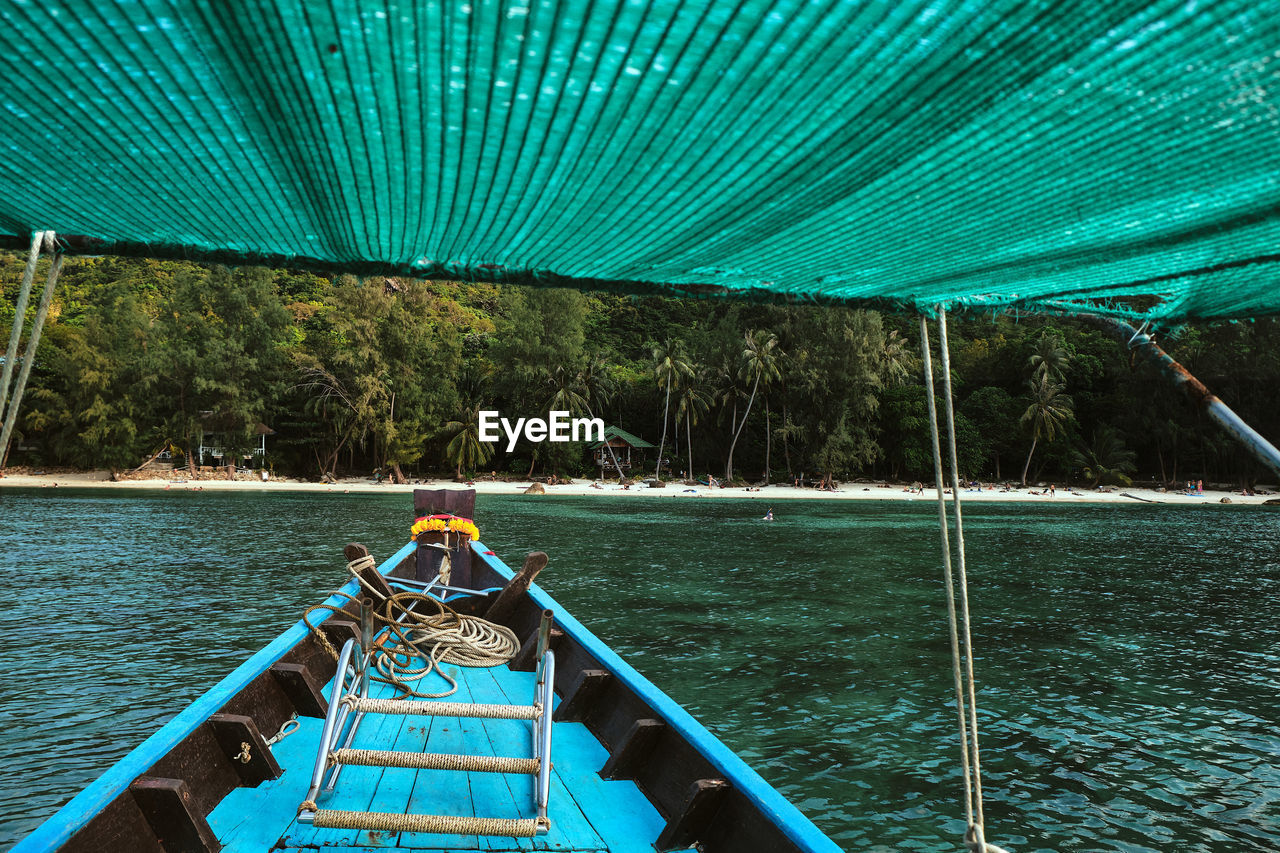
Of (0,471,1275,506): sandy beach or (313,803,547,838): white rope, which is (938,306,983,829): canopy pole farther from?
(0,471,1275,506): sandy beach

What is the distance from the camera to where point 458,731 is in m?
3.85

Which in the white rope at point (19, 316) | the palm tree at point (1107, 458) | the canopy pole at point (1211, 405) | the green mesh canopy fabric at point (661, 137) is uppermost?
the green mesh canopy fabric at point (661, 137)

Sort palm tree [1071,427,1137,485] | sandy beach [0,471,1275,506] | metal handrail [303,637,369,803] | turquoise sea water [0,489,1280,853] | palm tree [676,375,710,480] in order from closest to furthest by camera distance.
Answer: metal handrail [303,637,369,803]
turquoise sea water [0,489,1280,853]
sandy beach [0,471,1275,506]
palm tree [1071,427,1137,485]
palm tree [676,375,710,480]

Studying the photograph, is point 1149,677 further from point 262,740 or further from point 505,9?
point 505,9

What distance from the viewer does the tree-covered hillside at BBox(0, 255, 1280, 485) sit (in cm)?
4106

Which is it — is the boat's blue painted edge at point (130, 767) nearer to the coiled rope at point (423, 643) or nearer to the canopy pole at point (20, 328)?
the coiled rope at point (423, 643)

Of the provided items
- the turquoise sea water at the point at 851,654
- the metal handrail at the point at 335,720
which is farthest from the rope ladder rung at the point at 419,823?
the turquoise sea water at the point at 851,654

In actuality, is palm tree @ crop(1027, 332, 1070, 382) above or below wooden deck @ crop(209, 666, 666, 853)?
above

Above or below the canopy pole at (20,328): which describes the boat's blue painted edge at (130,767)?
below

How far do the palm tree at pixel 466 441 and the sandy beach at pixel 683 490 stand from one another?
149 centimetres

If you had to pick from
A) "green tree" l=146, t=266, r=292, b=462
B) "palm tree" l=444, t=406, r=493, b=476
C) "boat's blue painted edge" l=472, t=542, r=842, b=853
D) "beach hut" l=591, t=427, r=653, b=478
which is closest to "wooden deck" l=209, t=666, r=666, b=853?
"boat's blue painted edge" l=472, t=542, r=842, b=853

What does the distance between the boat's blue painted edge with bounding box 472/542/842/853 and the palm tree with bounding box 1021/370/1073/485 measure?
4266 cm

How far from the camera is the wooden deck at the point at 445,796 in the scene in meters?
2.75

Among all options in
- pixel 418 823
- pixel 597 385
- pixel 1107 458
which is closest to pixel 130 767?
pixel 418 823
